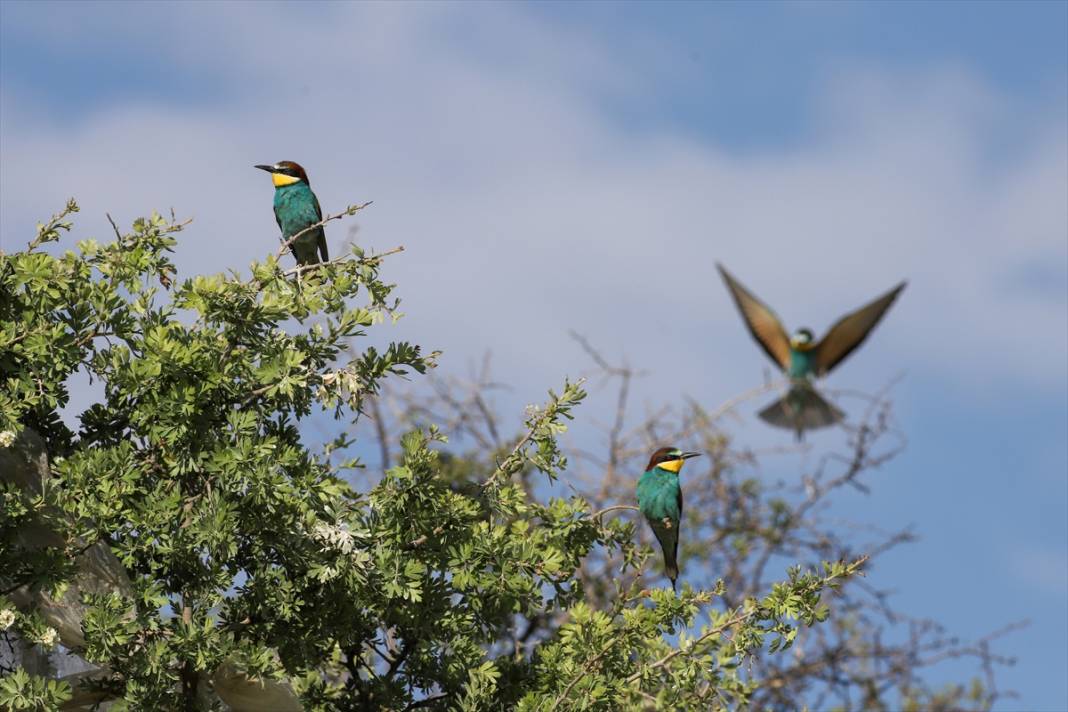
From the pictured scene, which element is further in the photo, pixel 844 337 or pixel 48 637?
pixel 844 337

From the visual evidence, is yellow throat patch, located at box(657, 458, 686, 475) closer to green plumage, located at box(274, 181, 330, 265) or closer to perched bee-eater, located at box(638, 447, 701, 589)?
perched bee-eater, located at box(638, 447, 701, 589)

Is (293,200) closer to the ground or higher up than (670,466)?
higher up

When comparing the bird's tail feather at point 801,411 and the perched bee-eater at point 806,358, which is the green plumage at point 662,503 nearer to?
the perched bee-eater at point 806,358

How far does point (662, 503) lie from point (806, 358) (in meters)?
3.78

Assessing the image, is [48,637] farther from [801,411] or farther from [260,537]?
[801,411]

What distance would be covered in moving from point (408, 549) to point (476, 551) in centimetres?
34

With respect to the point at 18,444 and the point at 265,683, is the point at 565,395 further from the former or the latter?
the point at 18,444

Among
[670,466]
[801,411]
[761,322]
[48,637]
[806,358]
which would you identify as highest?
[761,322]

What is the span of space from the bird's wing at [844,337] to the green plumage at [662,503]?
141 inches

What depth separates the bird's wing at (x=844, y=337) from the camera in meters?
12.0

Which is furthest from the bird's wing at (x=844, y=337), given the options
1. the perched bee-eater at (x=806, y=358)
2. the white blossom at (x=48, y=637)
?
the white blossom at (x=48, y=637)

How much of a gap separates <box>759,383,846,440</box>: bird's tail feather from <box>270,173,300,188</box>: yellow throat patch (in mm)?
4615

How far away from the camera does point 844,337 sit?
12.4 m

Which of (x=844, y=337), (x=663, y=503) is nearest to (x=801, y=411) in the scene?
(x=844, y=337)
